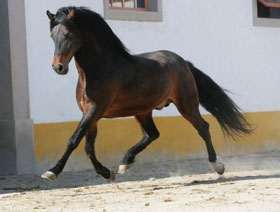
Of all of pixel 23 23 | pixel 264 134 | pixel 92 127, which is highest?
pixel 23 23

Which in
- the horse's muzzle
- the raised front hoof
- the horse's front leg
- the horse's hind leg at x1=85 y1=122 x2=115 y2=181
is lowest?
the raised front hoof

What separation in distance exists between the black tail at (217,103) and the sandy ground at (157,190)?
636 mm

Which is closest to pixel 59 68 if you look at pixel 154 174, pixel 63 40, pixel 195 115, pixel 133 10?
pixel 63 40

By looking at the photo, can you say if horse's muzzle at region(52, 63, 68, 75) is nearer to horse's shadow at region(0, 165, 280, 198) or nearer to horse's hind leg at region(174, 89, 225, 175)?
horse's shadow at region(0, 165, 280, 198)

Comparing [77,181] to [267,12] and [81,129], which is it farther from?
[267,12]

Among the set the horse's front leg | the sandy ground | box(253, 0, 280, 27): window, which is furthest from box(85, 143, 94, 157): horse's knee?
box(253, 0, 280, 27): window

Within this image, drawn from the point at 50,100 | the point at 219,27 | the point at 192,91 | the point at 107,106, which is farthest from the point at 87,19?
the point at 219,27

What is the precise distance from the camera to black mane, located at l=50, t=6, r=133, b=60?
721cm

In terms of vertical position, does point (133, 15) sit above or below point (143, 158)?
above

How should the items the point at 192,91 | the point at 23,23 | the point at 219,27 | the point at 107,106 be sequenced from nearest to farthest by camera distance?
the point at 107,106 < the point at 192,91 < the point at 23,23 < the point at 219,27

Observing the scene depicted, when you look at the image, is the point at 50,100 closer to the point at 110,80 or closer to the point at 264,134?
the point at 110,80

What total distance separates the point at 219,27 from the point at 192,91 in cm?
339

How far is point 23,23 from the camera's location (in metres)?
9.39

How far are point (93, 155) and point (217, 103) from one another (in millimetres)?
2211
